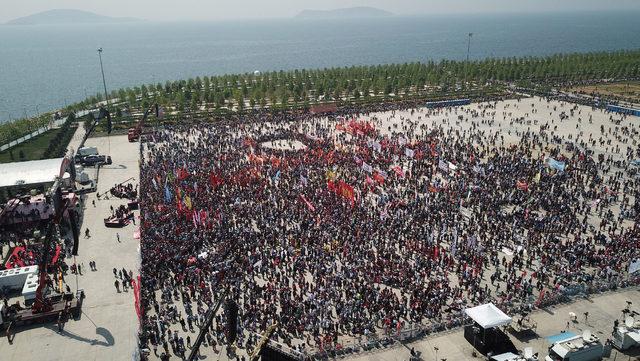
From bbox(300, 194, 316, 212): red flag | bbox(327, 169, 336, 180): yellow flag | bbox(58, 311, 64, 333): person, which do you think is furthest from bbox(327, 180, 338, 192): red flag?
bbox(58, 311, 64, 333): person

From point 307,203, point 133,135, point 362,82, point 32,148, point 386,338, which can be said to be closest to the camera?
point 386,338

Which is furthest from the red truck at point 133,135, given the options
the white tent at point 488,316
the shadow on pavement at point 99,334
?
the white tent at point 488,316

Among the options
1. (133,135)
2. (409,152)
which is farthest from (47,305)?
(133,135)

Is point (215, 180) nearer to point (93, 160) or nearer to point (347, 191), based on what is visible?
point (347, 191)

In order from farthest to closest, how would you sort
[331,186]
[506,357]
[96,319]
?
[331,186] → [96,319] → [506,357]

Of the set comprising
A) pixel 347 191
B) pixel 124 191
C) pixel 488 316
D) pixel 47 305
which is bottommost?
pixel 47 305

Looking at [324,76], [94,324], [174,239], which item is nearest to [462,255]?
[174,239]
